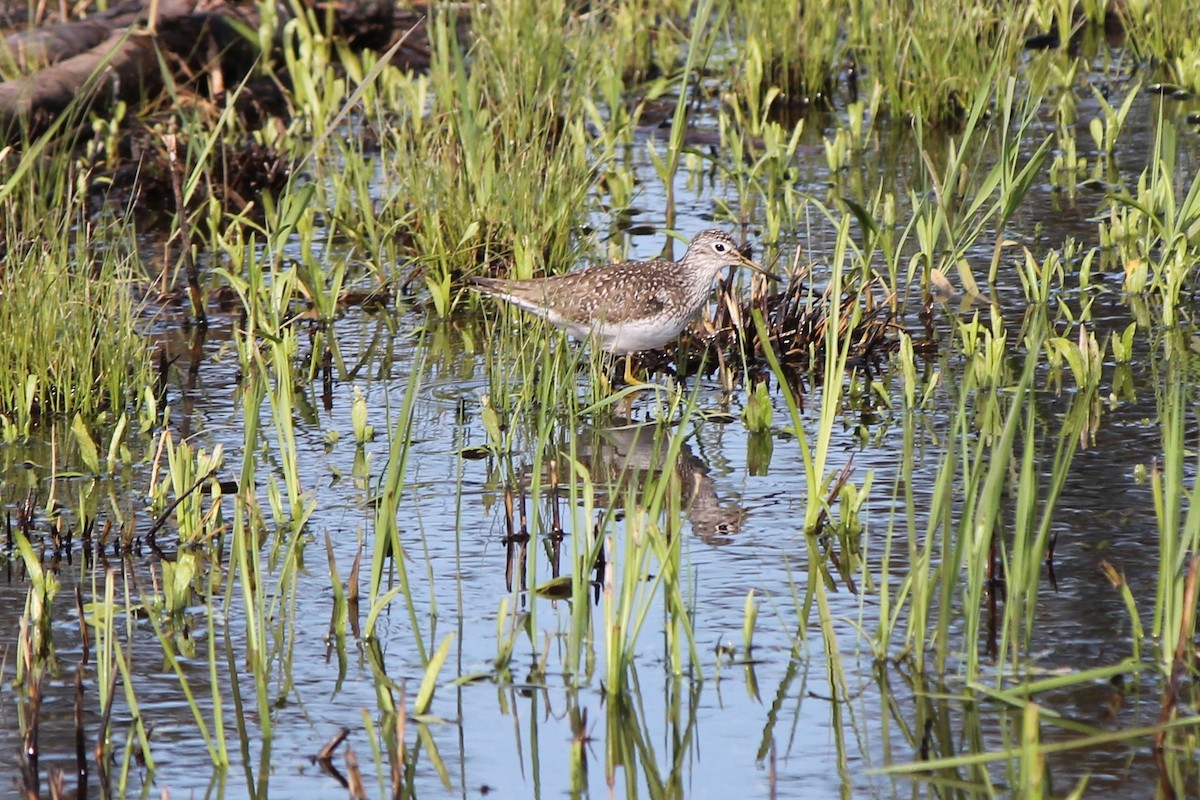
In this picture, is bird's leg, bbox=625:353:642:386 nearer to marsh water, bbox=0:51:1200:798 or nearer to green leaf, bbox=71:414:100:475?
marsh water, bbox=0:51:1200:798

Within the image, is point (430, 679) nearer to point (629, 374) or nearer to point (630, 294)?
point (630, 294)

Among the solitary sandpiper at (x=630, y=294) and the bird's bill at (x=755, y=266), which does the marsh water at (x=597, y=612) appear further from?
the bird's bill at (x=755, y=266)

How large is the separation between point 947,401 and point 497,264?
272 cm

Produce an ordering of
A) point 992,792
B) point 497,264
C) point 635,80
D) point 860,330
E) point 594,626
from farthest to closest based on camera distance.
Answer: point 635,80
point 497,264
point 860,330
point 594,626
point 992,792

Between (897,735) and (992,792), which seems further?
(897,735)

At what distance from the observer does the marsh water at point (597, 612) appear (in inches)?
179

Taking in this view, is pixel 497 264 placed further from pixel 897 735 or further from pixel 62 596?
pixel 897 735

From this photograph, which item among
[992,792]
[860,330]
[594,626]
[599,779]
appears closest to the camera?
[992,792]

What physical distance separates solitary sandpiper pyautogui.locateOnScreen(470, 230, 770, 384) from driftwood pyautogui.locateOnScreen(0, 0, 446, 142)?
403 centimetres

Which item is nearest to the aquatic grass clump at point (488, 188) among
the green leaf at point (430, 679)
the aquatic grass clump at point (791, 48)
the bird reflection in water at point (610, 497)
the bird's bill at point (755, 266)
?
the bird's bill at point (755, 266)

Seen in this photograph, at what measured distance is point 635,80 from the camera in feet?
44.4

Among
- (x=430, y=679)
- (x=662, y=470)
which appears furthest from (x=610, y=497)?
(x=430, y=679)

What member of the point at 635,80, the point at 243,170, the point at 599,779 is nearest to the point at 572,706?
the point at 599,779

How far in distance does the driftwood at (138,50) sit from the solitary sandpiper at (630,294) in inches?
159
